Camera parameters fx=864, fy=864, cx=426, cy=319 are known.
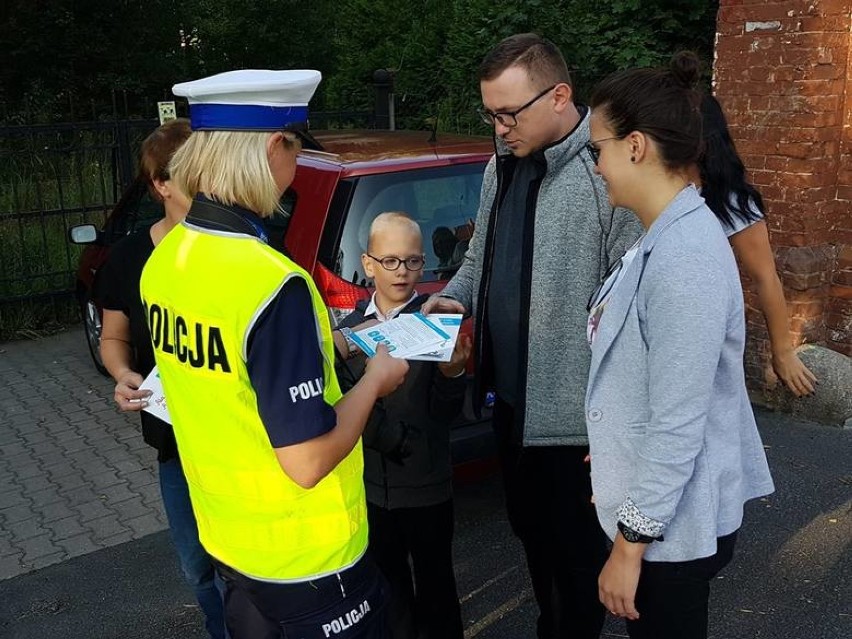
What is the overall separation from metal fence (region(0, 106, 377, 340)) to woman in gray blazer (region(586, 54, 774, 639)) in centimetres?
676

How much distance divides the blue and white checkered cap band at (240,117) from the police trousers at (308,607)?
0.94 metres

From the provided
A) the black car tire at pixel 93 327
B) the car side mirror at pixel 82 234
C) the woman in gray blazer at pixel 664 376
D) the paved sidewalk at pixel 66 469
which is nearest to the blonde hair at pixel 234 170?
the woman in gray blazer at pixel 664 376

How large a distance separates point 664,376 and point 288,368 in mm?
741

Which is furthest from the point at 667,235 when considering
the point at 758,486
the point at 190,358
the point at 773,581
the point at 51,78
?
the point at 51,78

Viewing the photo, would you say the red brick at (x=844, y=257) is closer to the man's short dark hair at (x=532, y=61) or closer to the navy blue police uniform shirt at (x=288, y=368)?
the man's short dark hair at (x=532, y=61)

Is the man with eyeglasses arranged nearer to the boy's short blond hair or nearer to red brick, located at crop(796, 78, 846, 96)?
the boy's short blond hair

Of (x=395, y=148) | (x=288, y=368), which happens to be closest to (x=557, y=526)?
(x=288, y=368)

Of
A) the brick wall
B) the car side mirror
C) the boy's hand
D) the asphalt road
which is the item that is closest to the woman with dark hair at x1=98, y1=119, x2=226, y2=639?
the asphalt road

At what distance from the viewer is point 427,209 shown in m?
3.78

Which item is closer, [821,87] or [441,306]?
[441,306]

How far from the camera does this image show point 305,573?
1.79m

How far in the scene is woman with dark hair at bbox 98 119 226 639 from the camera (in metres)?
2.67

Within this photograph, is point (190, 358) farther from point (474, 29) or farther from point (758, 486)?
point (474, 29)

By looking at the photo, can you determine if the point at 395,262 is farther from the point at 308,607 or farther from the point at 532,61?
the point at 308,607
